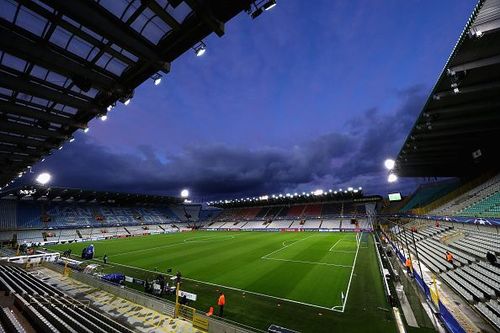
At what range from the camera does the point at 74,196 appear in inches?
2628

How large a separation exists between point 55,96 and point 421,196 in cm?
6430

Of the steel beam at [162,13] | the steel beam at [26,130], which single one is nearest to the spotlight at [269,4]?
the steel beam at [162,13]

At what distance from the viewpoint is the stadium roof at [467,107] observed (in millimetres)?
12031

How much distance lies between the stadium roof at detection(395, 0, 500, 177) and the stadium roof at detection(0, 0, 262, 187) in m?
13.2

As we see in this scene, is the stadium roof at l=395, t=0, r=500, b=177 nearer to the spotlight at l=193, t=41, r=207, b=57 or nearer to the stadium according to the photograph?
the stadium

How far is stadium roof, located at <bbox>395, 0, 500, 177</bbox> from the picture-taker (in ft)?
39.5

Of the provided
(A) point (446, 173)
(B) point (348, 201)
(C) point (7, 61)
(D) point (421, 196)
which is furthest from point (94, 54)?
(B) point (348, 201)

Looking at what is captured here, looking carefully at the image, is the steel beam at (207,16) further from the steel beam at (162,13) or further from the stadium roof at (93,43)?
the steel beam at (162,13)

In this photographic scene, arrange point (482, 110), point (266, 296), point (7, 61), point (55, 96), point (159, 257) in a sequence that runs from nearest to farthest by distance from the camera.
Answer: point (7, 61) → point (55, 96) → point (266, 296) → point (482, 110) → point (159, 257)

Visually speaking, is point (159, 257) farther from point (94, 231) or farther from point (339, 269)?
point (94, 231)

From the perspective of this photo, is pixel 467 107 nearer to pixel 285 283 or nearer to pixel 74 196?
pixel 285 283

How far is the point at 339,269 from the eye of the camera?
76.6 feet

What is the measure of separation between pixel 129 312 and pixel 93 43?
14.1 metres

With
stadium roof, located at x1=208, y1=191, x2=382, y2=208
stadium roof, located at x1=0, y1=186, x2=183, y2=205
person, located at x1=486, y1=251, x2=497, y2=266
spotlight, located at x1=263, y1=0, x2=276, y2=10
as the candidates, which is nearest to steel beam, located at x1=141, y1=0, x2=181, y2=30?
A: spotlight, located at x1=263, y1=0, x2=276, y2=10
